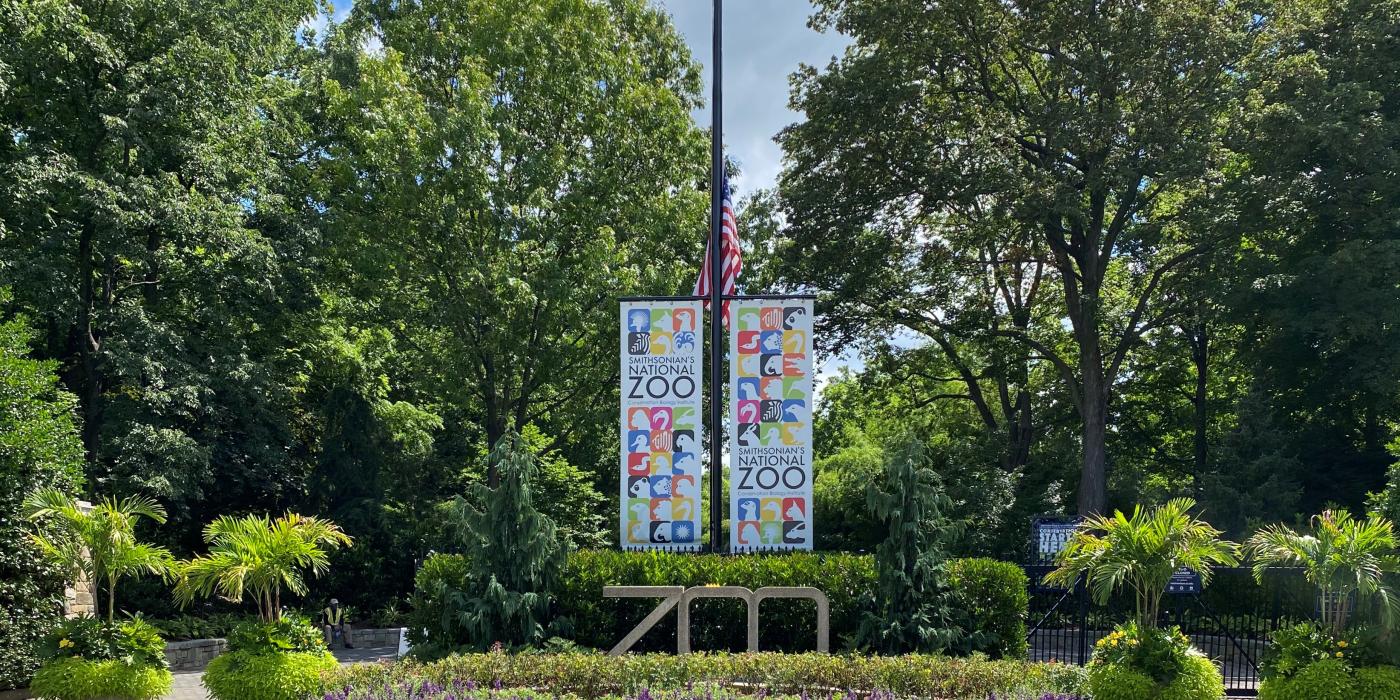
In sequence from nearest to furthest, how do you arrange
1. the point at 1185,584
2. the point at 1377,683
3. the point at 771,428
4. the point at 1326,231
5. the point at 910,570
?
the point at 1377,683 < the point at 910,570 < the point at 771,428 < the point at 1185,584 < the point at 1326,231

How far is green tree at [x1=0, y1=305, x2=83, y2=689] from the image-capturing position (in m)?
10.8

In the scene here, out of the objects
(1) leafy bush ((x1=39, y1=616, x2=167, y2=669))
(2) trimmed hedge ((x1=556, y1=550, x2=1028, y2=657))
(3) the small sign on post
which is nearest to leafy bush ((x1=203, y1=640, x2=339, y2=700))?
(1) leafy bush ((x1=39, y1=616, x2=167, y2=669))

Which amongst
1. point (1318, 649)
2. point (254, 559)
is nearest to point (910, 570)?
point (1318, 649)

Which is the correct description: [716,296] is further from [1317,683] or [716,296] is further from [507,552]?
[1317,683]

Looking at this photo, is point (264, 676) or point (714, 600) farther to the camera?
point (714, 600)

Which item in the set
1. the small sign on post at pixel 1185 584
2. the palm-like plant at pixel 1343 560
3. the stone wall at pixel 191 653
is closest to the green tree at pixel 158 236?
the stone wall at pixel 191 653

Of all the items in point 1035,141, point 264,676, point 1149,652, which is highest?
point 1035,141

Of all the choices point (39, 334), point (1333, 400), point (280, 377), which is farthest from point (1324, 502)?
point (39, 334)

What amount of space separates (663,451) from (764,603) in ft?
6.83

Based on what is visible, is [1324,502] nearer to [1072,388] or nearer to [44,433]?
[1072,388]

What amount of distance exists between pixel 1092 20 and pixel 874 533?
12.0 m

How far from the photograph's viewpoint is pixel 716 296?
39.6 ft

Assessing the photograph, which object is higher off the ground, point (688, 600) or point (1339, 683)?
point (688, 600)

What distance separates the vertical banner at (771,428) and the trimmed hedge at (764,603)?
43 cm
